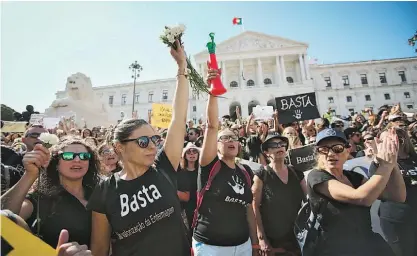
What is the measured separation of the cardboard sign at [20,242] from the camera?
1.00 meters

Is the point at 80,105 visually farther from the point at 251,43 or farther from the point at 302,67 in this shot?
the point at 302,67

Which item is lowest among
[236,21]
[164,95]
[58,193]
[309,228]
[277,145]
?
[309,228]

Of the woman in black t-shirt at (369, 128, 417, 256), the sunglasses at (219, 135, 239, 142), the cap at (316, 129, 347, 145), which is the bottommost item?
the woman in black t-shirt at (369, 128, 417, 256)

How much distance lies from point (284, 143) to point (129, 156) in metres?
2.07

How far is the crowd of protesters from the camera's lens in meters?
1.72

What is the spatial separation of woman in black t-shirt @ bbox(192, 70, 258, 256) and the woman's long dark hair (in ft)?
3.39

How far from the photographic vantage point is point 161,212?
1.70m

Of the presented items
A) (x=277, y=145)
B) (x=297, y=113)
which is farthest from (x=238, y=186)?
(x=297, y=113)

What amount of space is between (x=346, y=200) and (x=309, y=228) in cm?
46

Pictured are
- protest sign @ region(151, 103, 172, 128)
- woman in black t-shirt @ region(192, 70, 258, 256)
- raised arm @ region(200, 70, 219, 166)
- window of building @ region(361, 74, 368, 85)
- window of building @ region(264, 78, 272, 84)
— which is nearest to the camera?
woman in black t-shirt @ region(192, 70, 258, 256)

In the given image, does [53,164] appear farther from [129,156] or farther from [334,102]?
[334,102]

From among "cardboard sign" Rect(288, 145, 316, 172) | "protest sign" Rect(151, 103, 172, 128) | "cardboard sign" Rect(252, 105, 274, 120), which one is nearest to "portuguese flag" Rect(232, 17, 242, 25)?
"cardboard sign" Rect(252, 105, 274, 120)

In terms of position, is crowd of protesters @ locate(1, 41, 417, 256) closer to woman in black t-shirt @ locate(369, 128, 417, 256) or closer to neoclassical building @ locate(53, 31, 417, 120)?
woman in black t-shirt @ locate(369, 128, 417, 256)

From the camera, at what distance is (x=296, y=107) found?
7023 mm
